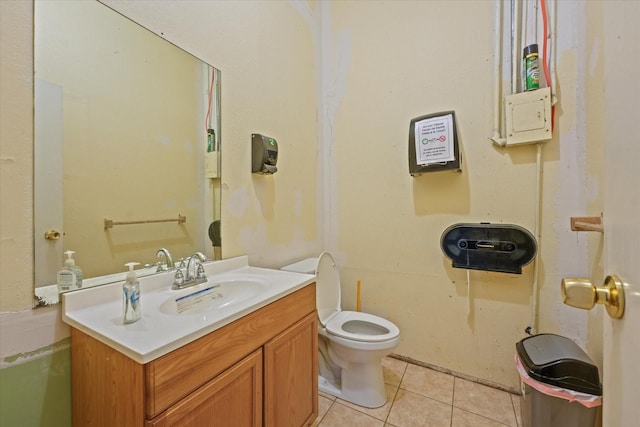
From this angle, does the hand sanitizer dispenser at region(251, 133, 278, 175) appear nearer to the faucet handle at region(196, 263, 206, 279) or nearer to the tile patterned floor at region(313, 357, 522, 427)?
the faucet handle at region(196, 263, 206, 279)

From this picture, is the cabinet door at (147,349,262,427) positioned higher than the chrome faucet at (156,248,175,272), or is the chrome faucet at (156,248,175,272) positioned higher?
the chrome faucet at (156,248,175,272)

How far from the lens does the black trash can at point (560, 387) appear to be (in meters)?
1.06

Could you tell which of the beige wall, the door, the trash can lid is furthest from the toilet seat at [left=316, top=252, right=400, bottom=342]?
the door

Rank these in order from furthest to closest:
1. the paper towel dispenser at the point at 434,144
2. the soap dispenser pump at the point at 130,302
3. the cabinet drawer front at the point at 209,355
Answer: the paper towel dispenser at the point at 434,144 → the soap dispenser pump at the point at 130,302 → the cabinet drawer front at the point at 209,355

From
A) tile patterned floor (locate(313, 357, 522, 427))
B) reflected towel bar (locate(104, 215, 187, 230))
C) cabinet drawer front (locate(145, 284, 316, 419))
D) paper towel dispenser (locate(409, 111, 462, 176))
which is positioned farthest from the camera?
paper towel dispenser (locate(409, 111, 462, 176))

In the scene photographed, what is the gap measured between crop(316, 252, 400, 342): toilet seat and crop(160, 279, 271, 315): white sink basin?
460mm

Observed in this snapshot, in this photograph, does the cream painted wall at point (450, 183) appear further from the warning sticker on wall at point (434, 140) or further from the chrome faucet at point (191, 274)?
the chrome faucet at point (191, 274)

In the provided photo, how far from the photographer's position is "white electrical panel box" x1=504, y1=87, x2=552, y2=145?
1442mm

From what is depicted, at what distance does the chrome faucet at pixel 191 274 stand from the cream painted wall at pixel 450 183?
121 centimetres

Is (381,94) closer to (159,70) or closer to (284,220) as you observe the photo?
(284,220)

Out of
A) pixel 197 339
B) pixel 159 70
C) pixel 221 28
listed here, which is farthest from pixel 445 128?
pixel 197 339

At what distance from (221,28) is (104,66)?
26.2 inches

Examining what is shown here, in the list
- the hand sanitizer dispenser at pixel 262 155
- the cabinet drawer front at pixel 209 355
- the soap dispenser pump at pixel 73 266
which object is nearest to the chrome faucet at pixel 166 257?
the soap dispenser pump at pixel 73 266

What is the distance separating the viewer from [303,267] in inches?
68.9
